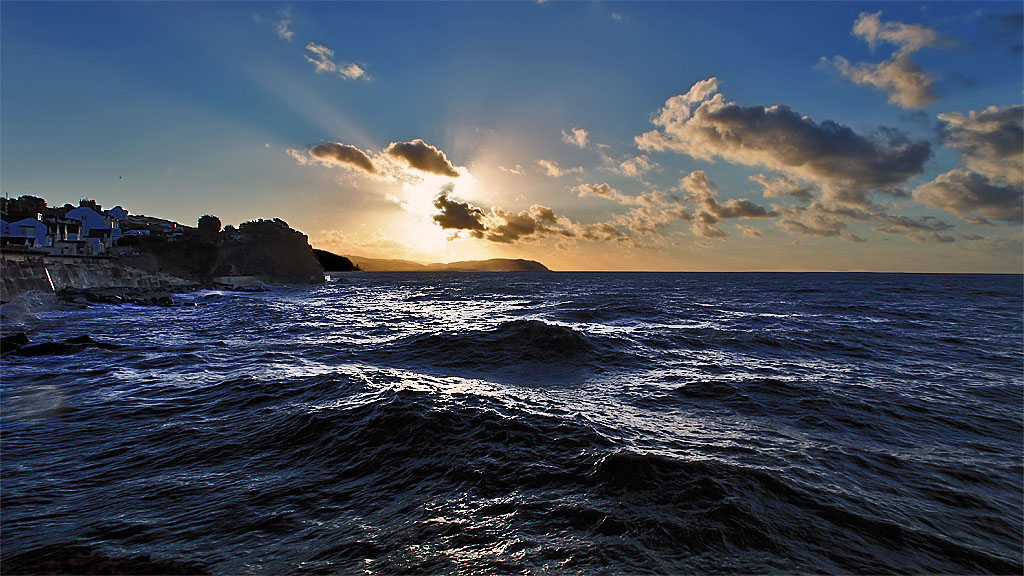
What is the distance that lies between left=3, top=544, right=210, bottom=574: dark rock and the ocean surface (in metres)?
0.23

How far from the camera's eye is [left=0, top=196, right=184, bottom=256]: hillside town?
2373 inches

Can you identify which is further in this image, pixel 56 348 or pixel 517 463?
pixel 56 348

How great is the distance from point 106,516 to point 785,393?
15582mm

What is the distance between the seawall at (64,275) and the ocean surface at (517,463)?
87.5ft

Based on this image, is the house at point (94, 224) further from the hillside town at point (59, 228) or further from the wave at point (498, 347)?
the wave at point (498, 347)

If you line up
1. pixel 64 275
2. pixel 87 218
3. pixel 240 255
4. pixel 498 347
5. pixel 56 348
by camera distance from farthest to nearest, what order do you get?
pixel 240 255 < pixel 87 218 < pixel 64 275 < pixel 498 347 < pixel 56 348

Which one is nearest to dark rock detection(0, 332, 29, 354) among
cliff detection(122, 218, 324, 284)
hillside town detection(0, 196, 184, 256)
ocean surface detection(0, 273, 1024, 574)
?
ocean surface detection(0, 273, 1024, 574)

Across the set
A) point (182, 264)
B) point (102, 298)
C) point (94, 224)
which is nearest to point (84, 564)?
point (102, 298)

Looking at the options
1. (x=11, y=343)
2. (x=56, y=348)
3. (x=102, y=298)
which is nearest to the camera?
(x=11, y=343)

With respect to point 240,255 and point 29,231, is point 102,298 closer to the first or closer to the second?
point 29,231

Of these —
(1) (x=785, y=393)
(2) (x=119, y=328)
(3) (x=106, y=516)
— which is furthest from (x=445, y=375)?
(2) (x=119, y=328)

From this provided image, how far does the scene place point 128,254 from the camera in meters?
71.0

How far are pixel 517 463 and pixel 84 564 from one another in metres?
5.87

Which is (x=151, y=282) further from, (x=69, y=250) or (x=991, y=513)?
(x=991, y=513)
